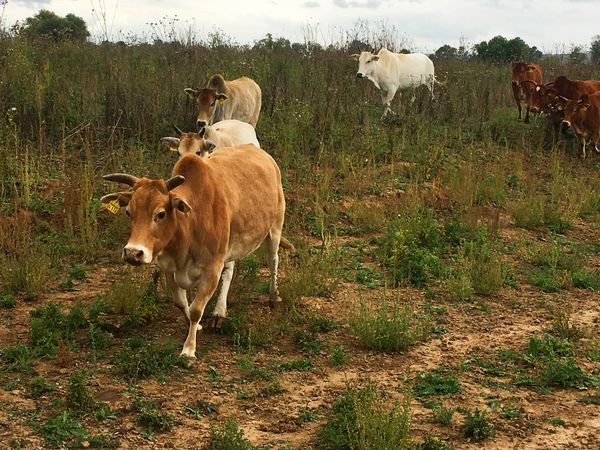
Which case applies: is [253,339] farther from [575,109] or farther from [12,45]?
[575,109]

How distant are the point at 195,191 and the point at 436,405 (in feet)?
8.41

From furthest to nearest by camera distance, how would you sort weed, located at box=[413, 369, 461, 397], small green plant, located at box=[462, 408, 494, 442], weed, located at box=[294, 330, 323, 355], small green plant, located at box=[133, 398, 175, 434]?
1. weed, located at box=[294, 330, 323, 355]
2. weed, located at box=[413, 369, 461, 397]
3. small green plant, located at box=[462, 408, 494, 442]
4. small green plant, located at box=[133, 398, 175, 434]

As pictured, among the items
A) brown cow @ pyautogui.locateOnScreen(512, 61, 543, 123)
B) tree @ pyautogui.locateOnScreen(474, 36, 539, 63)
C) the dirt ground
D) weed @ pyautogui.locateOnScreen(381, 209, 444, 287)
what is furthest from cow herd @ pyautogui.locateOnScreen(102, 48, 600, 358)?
tree @ pyautogui.locateOnScreen(474, 36, 539, 63)

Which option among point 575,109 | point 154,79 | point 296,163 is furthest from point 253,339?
point 575,109

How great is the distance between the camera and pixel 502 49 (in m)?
31.9

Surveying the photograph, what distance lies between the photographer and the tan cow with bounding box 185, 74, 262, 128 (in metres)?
12.2

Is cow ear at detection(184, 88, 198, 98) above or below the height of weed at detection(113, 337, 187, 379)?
above

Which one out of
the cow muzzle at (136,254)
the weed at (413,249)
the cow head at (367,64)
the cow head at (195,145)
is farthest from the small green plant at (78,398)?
the cow head at (367,64)

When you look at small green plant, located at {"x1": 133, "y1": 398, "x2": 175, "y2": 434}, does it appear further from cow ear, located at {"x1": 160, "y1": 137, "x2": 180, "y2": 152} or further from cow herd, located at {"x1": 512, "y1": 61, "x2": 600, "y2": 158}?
cow herd, located at {"x1": 512, "y1": 61, "x2": 600, "y2": 158}

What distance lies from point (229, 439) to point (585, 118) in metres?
12.8

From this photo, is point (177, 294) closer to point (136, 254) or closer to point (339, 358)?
point (136, 254)

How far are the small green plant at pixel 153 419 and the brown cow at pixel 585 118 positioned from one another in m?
12.4

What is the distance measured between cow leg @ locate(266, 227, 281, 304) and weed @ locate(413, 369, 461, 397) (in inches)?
75.6

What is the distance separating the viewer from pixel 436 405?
5.52 meters
